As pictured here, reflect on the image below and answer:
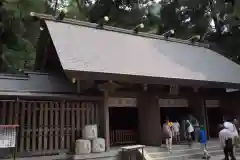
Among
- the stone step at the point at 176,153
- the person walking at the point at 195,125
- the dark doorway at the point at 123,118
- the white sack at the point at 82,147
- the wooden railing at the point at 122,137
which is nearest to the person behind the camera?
the white sack at the point at 82,147

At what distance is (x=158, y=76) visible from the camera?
32.9 feet

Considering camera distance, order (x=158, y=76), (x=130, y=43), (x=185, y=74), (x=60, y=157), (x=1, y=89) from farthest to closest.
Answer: (x=130, y=43), (x=185, y=74), (x=158, y=76), (x=60, y=157), (x=1, y=89)

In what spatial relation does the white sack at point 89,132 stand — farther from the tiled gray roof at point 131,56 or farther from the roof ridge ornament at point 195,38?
the roof ridge ornament at point 195,38

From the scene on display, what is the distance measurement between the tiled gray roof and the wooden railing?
142 inches

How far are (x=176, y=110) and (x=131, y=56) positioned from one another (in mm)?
4987

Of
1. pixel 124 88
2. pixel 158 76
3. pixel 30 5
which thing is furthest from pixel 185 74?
pixel 30 5

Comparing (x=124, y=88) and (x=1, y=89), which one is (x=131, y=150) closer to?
(x=124, y=88)

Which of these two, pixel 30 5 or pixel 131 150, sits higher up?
pixel 30 5

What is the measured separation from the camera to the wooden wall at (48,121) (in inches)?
331

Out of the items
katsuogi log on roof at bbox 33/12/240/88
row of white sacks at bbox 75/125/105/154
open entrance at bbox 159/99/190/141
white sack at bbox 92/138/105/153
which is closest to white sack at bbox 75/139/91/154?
row of white sacks at bbox 75/125/105/154

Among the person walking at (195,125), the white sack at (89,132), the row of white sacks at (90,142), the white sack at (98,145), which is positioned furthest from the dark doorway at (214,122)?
the white sack at (89,132)

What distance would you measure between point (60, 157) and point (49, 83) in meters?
2.58

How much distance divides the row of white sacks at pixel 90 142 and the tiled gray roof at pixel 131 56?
2067mm

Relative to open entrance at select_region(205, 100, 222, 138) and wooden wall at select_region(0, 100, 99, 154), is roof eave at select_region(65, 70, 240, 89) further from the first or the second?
open entrance at select_region(205, 100, 222, 138)
